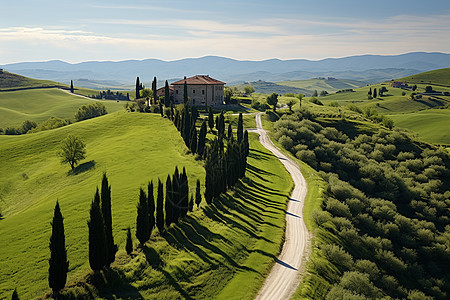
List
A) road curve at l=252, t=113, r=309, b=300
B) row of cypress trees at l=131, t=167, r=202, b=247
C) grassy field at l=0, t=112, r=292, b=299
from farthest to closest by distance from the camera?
row of cypress trees at l=131, t=167, r=202, b=247
road curve at l=252, t=113, r=309, b=300
grassy field at l=0, t=112, r=292, b=299

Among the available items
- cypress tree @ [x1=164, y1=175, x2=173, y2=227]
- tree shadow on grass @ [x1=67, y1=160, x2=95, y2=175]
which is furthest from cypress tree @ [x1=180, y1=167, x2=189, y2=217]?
tree shadow on grass @ [x1=67, y1=160, x2=95, y2=175]

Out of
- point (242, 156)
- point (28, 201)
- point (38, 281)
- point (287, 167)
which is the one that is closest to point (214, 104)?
point (287, 167)

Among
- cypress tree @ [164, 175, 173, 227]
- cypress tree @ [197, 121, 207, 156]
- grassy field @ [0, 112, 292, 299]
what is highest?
cypress tree @ [197, 121, 207, 156]

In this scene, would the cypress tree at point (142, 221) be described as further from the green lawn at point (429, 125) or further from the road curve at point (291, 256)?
the green lawn at point (429, 125)

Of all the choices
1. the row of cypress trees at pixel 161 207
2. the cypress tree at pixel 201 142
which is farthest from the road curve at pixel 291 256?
the cypress tree at pixel 201 142

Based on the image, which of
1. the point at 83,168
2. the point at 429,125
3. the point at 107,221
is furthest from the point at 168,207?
the point at 429,125

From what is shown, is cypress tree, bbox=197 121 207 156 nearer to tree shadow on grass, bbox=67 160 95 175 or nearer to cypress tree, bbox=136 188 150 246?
tree shadow on grass, bbox=67 160 95 175
